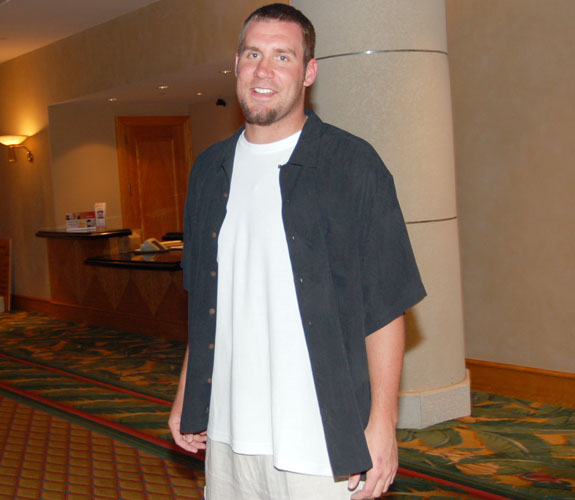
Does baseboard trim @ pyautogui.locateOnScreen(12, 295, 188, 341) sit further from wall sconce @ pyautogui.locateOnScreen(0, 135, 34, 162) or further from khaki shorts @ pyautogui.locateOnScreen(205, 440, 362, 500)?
khaki shorts @ pyautogui.locateOnScreen(205, 440, 362, 500)

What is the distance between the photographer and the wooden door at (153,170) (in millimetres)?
10102

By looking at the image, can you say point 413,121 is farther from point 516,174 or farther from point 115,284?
point 115,284

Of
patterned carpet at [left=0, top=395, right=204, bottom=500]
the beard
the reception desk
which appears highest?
the beard

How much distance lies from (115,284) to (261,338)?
6.73m

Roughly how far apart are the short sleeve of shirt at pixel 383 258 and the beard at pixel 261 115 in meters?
0.25

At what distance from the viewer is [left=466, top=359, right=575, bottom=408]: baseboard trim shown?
472 centimetres

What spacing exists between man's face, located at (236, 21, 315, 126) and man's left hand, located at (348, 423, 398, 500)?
709 mm

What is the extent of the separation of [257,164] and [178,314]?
5.80 metres

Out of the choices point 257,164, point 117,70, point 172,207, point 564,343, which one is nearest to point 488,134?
point 564,343

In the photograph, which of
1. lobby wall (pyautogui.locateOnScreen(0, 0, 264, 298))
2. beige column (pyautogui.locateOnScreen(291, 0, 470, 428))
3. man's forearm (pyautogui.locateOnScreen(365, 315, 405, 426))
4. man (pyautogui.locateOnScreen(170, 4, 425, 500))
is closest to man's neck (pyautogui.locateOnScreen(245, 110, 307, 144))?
man (pyautogui.locateOnScreen(170, 4, 425, 500))

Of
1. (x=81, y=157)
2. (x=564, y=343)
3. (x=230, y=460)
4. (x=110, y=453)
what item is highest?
(x=81, y=157)

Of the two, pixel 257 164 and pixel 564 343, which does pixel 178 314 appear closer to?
pixel 564 343

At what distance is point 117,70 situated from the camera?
322 inches

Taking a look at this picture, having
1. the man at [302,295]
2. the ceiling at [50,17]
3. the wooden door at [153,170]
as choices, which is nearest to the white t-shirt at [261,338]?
the man at [302,295]
